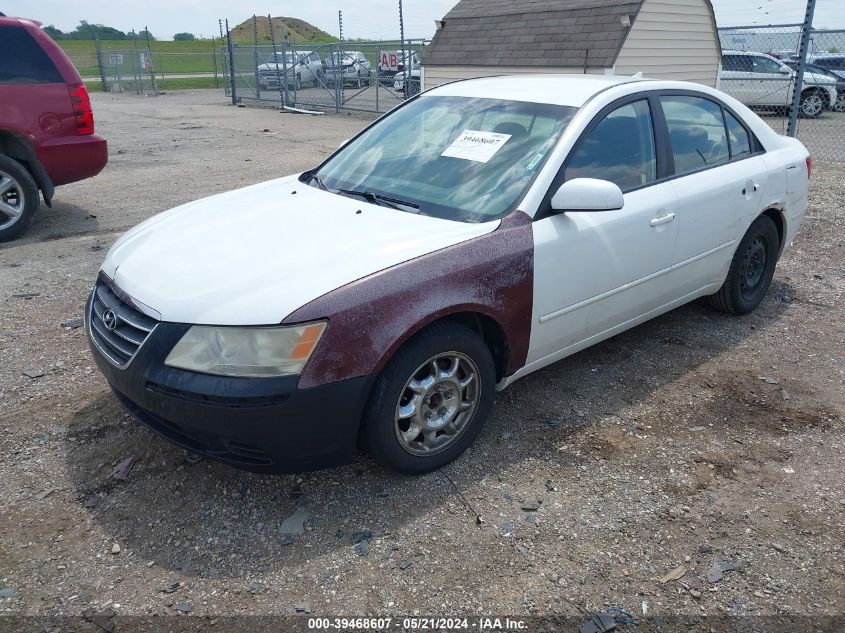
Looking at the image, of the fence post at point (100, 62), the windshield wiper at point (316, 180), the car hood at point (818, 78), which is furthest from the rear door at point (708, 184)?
the fence post at point (100, 62)

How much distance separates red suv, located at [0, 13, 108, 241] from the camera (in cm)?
671

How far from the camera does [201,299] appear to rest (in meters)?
2.76

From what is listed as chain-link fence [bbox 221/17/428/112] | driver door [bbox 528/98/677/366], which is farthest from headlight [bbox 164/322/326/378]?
chain-link fence [bbox 221/17/428/112]

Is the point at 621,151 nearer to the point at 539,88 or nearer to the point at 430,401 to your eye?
the point at 539,88

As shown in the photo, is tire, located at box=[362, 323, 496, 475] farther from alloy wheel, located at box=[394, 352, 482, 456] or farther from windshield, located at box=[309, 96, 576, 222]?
windshield, located at box=[309, 96, 576, 222]

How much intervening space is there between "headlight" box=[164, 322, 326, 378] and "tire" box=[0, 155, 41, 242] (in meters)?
5.29

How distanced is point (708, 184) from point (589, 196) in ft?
4.53

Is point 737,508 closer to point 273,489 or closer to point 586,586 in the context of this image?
point 586,586

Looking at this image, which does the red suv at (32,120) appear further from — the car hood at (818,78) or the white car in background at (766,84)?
the car hood at (818,78)

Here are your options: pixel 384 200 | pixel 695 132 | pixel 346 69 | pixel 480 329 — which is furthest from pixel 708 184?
pixel 346 69

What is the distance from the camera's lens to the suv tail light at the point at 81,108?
7.02m

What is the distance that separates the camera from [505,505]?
10.0 ft

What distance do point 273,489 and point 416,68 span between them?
64.1 feet

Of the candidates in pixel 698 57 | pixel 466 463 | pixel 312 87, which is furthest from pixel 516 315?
pixel 312 87
